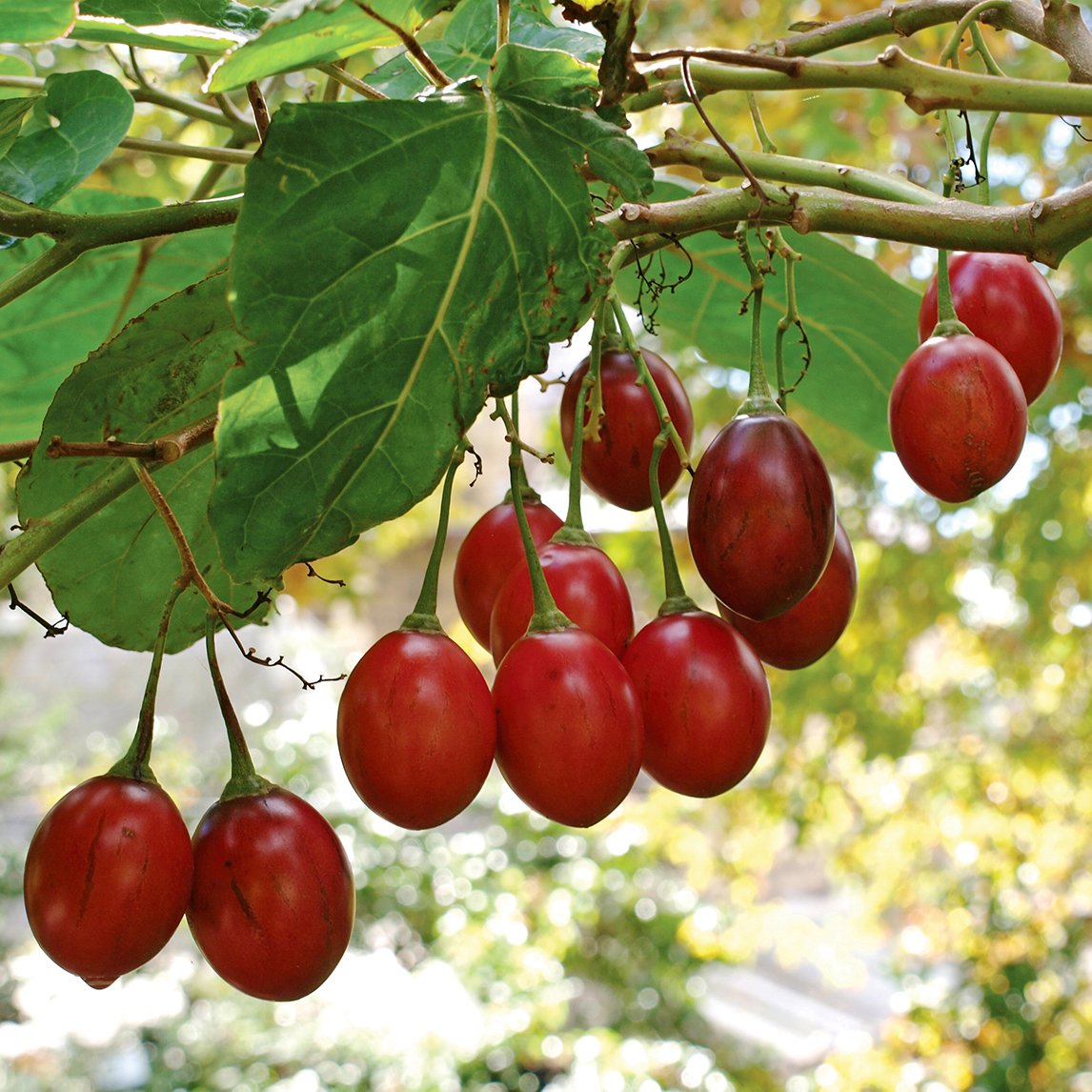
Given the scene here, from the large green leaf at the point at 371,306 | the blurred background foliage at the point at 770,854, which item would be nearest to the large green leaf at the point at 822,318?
the large green leaf at the point at 371,306

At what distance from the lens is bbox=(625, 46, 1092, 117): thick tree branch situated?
55 cm

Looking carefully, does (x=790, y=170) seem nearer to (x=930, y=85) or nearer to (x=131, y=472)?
(x=930, y=85)

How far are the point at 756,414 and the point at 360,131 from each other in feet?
0.85

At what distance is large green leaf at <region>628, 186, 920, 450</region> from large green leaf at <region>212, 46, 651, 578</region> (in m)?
0.37

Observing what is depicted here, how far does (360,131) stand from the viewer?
1.58 ft

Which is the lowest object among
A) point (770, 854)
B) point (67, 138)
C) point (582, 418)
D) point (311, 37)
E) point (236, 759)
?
point (770, 854)

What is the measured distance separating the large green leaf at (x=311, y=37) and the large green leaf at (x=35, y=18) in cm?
10

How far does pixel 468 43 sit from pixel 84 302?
372 millimetres

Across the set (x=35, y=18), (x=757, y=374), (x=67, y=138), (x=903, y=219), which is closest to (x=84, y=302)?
(x=67, y=138)

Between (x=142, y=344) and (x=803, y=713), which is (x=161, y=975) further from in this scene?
(x=142, y=344)

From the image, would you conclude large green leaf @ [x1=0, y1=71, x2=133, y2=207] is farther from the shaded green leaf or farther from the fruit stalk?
the fruit stalk

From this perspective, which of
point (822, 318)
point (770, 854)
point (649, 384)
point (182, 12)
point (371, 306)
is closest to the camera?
point (371, 306)

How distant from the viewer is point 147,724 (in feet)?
1.94

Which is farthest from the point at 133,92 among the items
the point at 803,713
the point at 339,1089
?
the point at 339,1089
